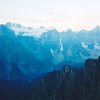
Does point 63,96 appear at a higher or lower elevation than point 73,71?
lower

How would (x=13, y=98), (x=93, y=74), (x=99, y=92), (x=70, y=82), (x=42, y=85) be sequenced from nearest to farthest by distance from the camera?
(x=99, y=92), (x=93, y=74), (x=70, y=82), (x=42, y=85), (x=13, y=98)

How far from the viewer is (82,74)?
467 feet

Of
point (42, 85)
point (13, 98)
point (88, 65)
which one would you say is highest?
point (88, 65)

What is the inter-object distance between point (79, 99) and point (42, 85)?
2798cm

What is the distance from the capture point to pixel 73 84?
14525 cm

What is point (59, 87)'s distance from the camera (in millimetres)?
147125

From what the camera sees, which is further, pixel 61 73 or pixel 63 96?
pixel 61 73

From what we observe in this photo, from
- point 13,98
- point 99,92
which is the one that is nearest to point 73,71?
point 99,92

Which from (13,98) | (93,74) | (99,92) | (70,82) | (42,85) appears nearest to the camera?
(99,92)

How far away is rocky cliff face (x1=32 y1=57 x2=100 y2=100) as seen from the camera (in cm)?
13200

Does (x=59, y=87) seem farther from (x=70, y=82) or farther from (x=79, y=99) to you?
(x=79, y=99)

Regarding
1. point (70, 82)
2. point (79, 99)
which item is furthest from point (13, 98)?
point (79, 99)

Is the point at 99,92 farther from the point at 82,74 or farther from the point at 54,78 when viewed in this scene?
the point at 54,78

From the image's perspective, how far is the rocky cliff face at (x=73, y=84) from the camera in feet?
433
